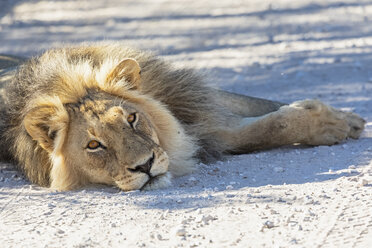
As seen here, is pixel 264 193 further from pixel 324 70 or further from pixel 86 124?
pixel 324 70

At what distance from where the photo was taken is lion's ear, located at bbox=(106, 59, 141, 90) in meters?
3.99

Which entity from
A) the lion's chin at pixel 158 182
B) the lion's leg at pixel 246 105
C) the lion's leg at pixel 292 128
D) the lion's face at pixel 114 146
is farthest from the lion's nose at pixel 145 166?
the lion's leg at pixel 246 105

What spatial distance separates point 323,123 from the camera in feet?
15.4

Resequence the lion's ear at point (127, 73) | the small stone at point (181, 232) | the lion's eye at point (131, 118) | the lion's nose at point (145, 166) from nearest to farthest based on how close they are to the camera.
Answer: the small stone at point (181, 232), the lion's nose at point (145, 166), the lion's eye at point (131, 118), the lion's ear at point (127, 73)

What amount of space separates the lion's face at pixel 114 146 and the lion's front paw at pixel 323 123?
1.18 m

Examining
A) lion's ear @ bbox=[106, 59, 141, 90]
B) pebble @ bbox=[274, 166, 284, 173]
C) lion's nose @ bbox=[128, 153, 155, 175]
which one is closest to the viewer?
lion's nose @ bbox=[128, 153, 155, 175]

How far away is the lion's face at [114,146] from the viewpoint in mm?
3682

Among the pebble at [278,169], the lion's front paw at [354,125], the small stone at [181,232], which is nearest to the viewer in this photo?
the small stone at [181,232]

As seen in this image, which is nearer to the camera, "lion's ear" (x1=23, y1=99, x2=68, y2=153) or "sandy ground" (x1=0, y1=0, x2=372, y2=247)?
"sandy ground" (x1=0, y1=0, x2=372, y2=247)

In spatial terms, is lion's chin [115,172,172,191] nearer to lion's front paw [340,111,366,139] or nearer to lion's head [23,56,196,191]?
lion's head [23,56,196,191]

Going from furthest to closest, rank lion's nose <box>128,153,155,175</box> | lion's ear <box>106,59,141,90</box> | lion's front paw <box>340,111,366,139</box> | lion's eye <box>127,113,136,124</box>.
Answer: lion's front paw <box>340,111,366,139</box>
lion's ear <box>106,59,141,90</box>
lion's eye <box>127,113,136,124</box>
lion's nose <box>128,153,155,175</box>

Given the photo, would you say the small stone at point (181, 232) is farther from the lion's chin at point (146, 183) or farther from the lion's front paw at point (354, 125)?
the lion's front paw at point (354, 125)

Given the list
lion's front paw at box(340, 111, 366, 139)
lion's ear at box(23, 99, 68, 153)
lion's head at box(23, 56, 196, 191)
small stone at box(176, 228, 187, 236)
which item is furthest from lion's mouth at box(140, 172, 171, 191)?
lion's front paw at box(340, 111, 366, 139)

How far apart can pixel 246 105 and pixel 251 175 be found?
0.93 m
